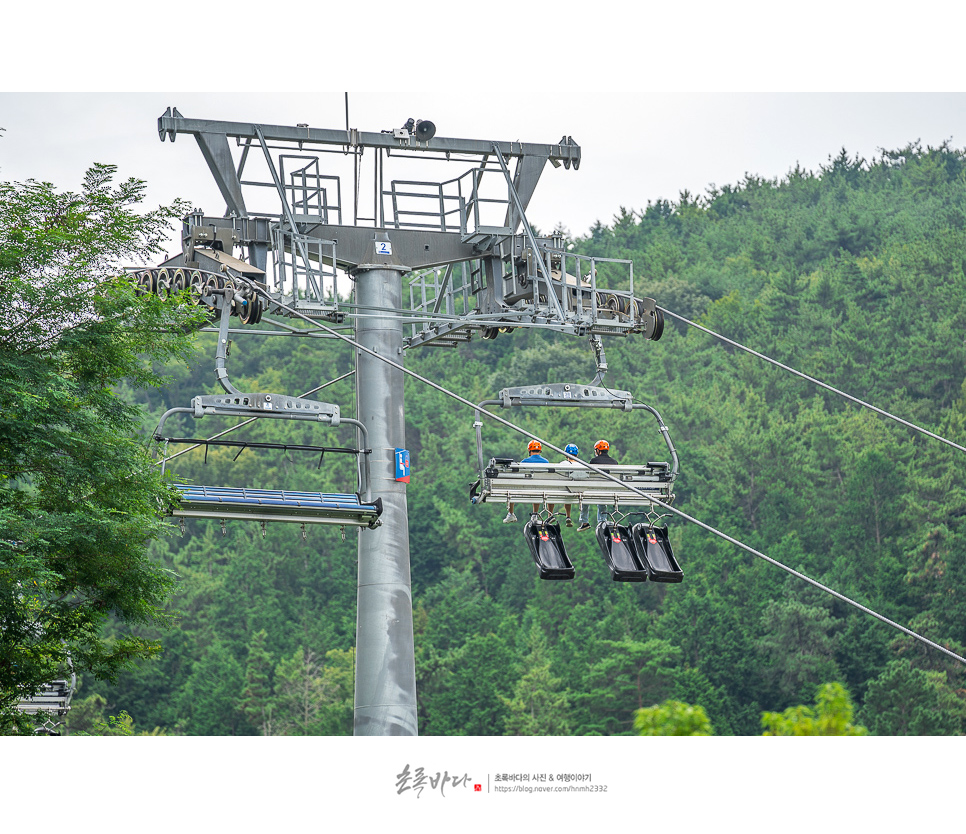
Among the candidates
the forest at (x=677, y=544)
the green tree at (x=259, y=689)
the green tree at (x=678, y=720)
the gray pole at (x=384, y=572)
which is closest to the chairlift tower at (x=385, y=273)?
the gray pole at (x=384, y=572)

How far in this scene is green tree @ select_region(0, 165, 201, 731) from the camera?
11.6 meters

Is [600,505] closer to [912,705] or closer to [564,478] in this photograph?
[564,478]

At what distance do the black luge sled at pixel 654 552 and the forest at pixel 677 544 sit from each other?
30758mm

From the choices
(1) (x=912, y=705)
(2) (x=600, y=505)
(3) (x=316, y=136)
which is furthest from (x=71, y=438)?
(1) (x=912, y=705)

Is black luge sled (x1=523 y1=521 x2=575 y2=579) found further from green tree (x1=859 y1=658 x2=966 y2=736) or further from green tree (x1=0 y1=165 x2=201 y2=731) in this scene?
green tree (x1=859 y1=658 x2=966 y2=736)

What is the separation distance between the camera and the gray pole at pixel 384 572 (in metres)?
12.4

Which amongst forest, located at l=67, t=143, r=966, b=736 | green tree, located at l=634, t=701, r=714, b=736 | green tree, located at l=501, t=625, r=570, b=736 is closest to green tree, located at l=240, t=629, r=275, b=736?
forest, located at l=67, t=143, r=966, b=736

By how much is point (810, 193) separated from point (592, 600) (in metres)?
36.1

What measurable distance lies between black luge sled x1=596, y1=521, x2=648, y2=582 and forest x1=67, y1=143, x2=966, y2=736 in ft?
101

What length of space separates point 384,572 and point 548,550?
4.92 ft

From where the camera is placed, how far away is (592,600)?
5141cm

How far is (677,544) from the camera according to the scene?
169ft
